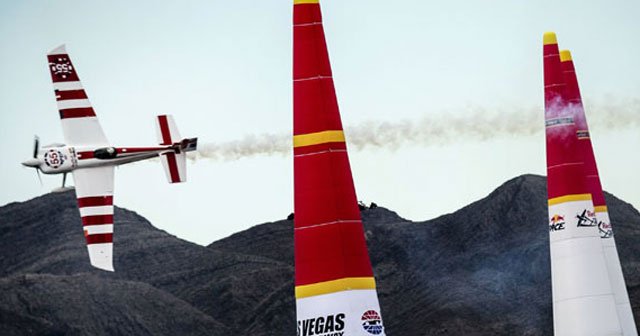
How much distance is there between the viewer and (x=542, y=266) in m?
92.6

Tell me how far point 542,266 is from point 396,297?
1233cm

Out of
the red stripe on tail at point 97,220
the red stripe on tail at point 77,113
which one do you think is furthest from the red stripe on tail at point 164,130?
the red stripe on tail at point 77,113

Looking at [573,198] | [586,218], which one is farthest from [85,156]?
[586,218]

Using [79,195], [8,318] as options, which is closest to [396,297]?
[8,318]

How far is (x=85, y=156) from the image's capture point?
42500 millimetres

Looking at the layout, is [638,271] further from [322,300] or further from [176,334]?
[322,300]

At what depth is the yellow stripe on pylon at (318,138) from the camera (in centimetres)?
2000

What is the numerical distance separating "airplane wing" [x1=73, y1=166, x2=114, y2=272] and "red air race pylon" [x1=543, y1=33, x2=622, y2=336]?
17750 mm

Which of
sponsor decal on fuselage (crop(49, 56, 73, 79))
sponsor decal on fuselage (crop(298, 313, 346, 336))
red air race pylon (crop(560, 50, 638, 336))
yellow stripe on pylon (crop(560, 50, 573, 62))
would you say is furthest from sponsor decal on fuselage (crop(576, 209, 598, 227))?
sponsor decal on fuselage (crop(49, 56, 73, 79))

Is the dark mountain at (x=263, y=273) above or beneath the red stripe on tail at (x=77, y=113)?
beneath

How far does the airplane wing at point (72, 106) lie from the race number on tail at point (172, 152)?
2.50m

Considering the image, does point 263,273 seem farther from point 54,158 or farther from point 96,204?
point 54,158

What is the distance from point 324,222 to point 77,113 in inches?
1008

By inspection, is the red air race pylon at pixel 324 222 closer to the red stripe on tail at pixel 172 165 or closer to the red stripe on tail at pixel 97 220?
the red stripe on tail at pixel 172 165
